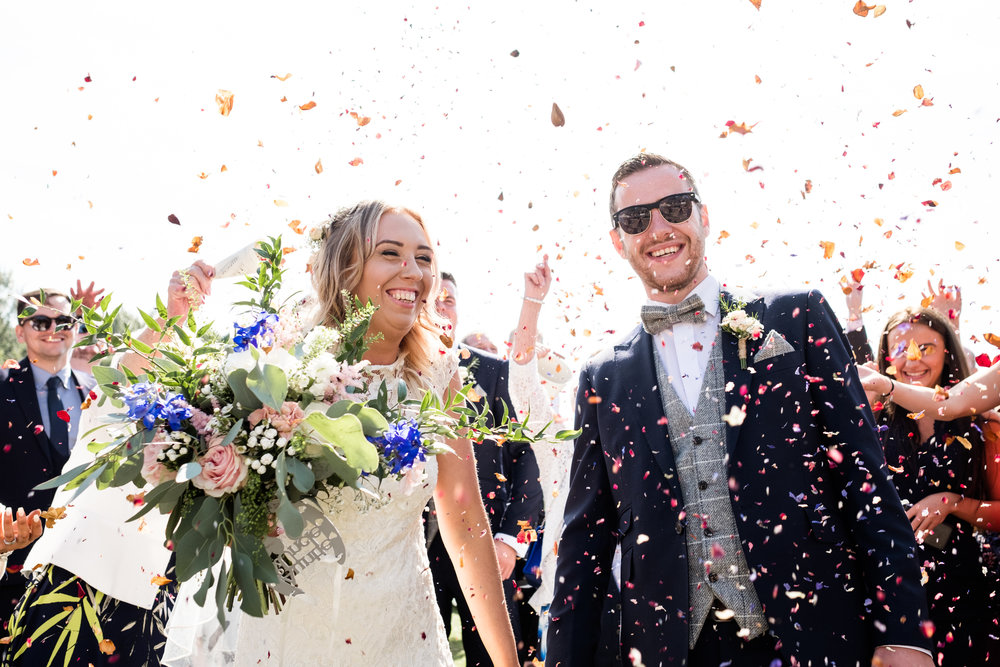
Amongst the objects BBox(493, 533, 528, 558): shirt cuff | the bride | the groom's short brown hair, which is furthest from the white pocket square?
BBox(493, 533, 528, 558): shirt cuff

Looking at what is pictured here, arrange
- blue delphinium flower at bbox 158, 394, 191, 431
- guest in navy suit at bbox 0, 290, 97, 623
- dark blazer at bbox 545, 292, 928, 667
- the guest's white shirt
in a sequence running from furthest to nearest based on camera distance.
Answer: guest in navy suit at bbox 0, 290, 97, 623 < the guest's white shirt < dark blazer at bbox 545, 292, 928, 667 < blue delphinium flower at bbox 158, 394, 191, 431

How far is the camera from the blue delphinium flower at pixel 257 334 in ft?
9.27

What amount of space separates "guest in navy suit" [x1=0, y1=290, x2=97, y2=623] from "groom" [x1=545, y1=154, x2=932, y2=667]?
4.14 meters

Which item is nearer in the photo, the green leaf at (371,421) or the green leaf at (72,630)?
the green leaf at (371,421)

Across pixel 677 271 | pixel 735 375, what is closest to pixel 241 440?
pixel 735 375

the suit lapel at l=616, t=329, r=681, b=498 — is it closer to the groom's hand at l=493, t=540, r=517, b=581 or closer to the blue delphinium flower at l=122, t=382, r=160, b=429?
the blue delphinium flower at l=122, t=382, r=160, b=429

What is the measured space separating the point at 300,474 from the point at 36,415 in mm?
4893

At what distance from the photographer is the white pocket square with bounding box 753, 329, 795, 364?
332 centimetres

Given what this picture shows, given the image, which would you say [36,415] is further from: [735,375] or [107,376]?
[735,375]

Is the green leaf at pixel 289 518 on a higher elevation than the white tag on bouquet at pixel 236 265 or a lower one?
lower

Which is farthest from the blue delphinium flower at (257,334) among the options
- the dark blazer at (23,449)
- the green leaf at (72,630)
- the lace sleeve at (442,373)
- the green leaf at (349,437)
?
the dark blazer at (23,449)

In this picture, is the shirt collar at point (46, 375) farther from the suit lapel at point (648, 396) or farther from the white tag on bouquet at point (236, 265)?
the suit lapel at point (648, 396)

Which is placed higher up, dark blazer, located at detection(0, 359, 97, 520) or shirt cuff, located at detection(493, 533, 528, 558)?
dark blazer, located at detection(0, 359, 97, 520)

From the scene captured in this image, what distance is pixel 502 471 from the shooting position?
6.46 meters
